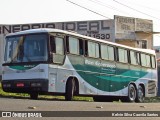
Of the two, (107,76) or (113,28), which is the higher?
(113,28)

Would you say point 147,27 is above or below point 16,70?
above

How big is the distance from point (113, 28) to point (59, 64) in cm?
2937

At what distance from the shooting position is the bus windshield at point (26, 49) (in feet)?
63.5

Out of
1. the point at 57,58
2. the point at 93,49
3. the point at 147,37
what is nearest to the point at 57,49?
the point at 57,58

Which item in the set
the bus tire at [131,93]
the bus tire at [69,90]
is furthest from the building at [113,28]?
the bus tire at [69,90]

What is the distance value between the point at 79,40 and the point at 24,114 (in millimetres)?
11138

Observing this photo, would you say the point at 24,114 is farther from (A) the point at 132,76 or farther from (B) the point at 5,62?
(A) the point at 132,76

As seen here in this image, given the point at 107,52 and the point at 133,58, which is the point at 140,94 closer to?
the point at 133,58

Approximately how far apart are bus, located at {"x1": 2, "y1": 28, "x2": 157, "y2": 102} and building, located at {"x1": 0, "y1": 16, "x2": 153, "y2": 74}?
2375 cm

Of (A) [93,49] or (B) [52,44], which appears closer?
(B) [52,44]

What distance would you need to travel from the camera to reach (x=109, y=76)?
80.8 feet

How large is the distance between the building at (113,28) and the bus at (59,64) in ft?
77.9

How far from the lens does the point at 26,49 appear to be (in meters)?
19.7

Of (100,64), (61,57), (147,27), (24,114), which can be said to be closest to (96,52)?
(100,64)
